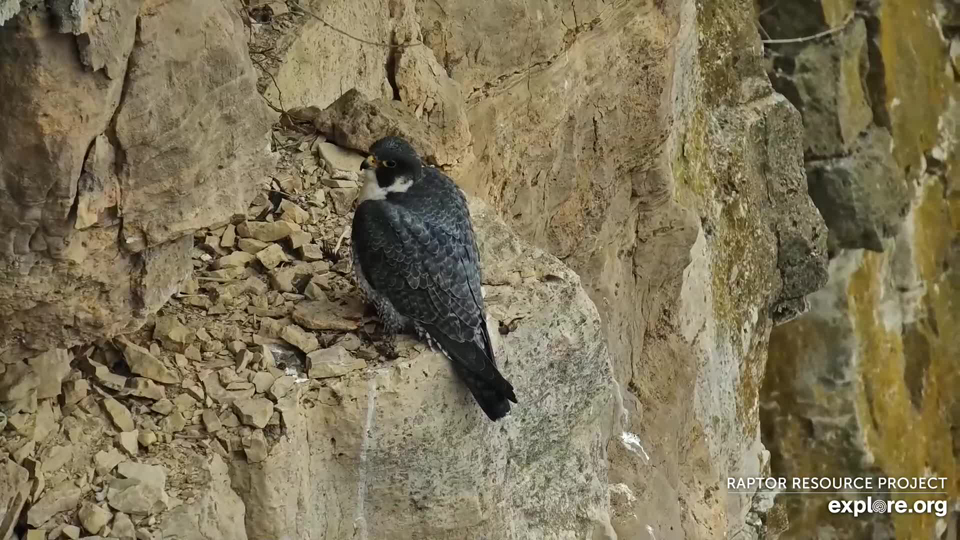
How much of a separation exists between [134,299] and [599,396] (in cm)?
175

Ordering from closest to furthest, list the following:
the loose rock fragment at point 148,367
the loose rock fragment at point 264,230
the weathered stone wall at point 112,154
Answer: the weathered stone wall at point 112,154
the loose rock fragment at point 148,367
the loose rock fragment at point 264,230

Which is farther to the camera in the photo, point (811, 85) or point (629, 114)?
point (811, 85)

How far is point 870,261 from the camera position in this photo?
26.9 ft

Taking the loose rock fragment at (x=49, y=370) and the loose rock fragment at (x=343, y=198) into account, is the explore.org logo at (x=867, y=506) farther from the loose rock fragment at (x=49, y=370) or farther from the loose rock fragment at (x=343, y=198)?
the loose rock fragment at (x=49, y=370)

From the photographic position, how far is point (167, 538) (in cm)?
255

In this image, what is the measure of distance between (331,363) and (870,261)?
6.31 metres

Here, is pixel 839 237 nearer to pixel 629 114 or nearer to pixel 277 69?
pixel 629 114

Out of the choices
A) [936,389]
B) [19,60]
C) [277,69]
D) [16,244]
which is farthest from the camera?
[936,389]

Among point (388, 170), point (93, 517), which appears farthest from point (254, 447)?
point (388, 170)

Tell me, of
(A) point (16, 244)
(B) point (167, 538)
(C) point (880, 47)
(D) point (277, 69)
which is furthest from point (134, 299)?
(C) point (880, 47)

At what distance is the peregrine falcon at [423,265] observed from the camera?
2.96 meters

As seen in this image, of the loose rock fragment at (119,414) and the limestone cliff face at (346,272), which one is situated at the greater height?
the limestone cliff face at (346,272)

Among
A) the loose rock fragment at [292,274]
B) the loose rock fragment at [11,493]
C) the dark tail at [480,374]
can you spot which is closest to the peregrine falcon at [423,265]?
the dark tail at [480,374]

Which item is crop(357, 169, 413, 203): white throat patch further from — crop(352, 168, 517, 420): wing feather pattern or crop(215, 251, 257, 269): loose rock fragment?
crop(215, 251, 257, 269): loose rock fragment
